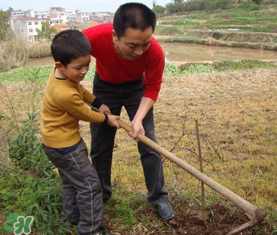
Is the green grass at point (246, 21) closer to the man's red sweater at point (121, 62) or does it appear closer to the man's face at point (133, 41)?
the man's red sweater at point (121, 62)

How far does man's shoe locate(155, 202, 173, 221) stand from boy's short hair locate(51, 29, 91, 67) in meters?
1.22

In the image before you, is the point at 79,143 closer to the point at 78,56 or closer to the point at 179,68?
the point at 78,56

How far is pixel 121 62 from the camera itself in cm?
187

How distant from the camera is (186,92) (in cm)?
669

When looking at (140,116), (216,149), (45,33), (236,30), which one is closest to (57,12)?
(45,33)

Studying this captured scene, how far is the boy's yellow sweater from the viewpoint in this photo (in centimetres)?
161

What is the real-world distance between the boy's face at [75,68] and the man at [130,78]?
0.23 m

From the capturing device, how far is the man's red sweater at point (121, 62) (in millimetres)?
1829

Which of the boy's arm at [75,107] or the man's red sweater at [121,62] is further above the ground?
the man's red sweater at [121,62]

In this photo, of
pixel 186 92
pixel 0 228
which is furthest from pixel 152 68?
pixel 186 92

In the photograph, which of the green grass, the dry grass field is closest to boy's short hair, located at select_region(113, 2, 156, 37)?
the dry grass field
